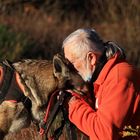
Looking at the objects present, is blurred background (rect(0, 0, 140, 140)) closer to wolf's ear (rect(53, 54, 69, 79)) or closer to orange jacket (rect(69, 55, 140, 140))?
wolf's ear (rect(53, 54, 69, 79))

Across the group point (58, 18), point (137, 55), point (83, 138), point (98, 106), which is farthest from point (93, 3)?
point (98, 106)

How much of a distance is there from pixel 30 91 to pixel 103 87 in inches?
29.1

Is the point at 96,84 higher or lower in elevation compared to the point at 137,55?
higher

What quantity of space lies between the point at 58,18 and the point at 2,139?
1282cm

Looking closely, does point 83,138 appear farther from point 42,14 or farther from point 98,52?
point 42,14

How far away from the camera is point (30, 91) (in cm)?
551

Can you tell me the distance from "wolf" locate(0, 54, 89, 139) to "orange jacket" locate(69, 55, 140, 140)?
15.4 inches

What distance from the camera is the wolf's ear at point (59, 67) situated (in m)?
5.27

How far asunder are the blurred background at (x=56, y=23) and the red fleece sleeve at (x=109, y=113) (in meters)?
7.43

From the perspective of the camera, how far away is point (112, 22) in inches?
651

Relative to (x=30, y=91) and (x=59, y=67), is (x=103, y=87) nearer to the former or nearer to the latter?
(x=59, y=67)

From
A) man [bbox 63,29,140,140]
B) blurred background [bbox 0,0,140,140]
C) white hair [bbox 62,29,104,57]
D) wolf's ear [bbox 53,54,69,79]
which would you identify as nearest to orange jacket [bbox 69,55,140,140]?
man [bbox 63,29,140,140]

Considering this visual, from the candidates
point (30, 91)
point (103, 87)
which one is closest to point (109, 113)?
point (103, 87)

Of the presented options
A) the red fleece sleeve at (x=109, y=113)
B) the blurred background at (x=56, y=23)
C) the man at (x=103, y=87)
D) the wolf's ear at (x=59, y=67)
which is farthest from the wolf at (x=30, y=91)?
the blurred background at (x=56, y=23)
